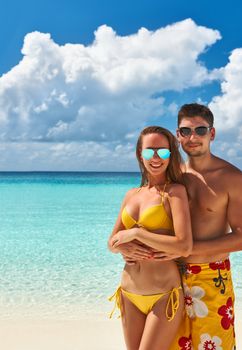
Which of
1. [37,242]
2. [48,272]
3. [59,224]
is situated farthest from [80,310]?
[59,224]

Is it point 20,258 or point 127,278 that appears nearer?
point 127,278

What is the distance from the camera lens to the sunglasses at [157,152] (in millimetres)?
2727

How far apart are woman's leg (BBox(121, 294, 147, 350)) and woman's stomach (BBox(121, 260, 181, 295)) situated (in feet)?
0.39

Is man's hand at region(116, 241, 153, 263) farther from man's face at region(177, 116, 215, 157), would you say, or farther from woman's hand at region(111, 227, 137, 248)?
man's face at region(177, 116, 215, 157)

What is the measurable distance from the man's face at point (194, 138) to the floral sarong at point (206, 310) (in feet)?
2.28

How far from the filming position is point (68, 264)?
30.0 feet

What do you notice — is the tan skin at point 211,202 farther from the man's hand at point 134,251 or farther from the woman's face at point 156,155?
the woman's face at point 156,155

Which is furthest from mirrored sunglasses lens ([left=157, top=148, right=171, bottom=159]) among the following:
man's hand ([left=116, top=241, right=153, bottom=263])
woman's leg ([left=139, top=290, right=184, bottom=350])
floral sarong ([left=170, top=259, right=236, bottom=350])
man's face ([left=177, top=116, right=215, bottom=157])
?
woman's leg ([left=139, top=290, right=184, bottom=350])

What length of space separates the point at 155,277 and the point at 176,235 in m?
0.30

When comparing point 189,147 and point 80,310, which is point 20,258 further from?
point 189,147

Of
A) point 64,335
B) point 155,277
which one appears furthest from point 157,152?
point 64,335

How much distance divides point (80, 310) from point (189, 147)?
403 cm

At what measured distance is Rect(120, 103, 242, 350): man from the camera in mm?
2750

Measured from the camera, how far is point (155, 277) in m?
2.68
